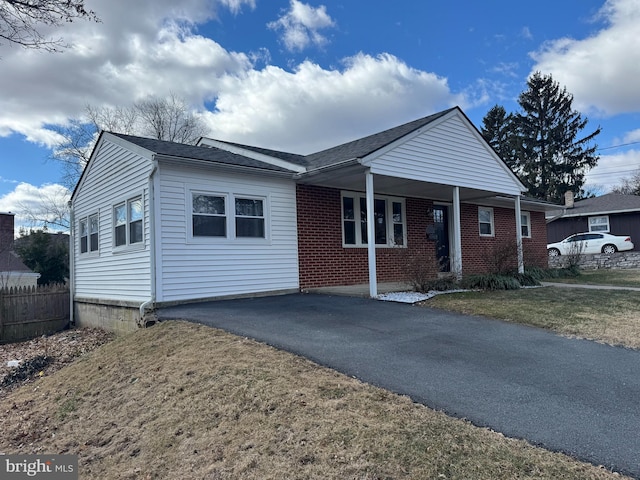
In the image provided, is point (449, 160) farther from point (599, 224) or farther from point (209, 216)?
point (599, 224)

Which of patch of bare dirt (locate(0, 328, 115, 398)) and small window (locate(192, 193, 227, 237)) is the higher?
small window (locate(192, 193, 227, 237))

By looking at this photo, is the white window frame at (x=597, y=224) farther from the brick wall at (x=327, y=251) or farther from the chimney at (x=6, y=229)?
the chimney at (x=6, y=229)

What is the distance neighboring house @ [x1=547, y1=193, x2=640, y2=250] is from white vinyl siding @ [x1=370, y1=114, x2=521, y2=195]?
1299 centimetres

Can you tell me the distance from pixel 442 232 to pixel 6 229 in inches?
924

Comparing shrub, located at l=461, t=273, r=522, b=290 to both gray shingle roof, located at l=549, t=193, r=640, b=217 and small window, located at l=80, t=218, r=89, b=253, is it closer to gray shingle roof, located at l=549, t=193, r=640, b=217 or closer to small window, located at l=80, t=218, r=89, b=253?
small window, located at l=80, t=218, r=89, b=253

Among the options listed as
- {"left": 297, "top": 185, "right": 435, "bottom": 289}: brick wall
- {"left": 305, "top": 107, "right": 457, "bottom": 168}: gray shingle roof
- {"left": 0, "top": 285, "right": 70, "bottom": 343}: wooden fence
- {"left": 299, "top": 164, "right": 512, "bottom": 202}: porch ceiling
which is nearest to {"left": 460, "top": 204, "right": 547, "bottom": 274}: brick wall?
{"left": 299, "top": 164, "right": 512, "bottom": 202}: porch ceiling

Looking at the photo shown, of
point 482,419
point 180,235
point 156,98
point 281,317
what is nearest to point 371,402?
point 482,419

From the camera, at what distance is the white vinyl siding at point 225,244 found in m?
9.05

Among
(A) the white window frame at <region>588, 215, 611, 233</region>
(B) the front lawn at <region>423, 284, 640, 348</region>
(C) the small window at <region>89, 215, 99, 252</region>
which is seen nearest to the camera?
(B) the front lawn at <region>423, 284, 640, 348</region>

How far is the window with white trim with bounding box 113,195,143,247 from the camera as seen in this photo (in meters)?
9.72

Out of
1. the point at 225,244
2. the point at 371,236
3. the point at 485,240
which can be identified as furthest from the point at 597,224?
the point at 225,244

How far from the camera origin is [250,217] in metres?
10.4

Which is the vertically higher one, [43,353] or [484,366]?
[484,366]

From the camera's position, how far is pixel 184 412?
411 cm
